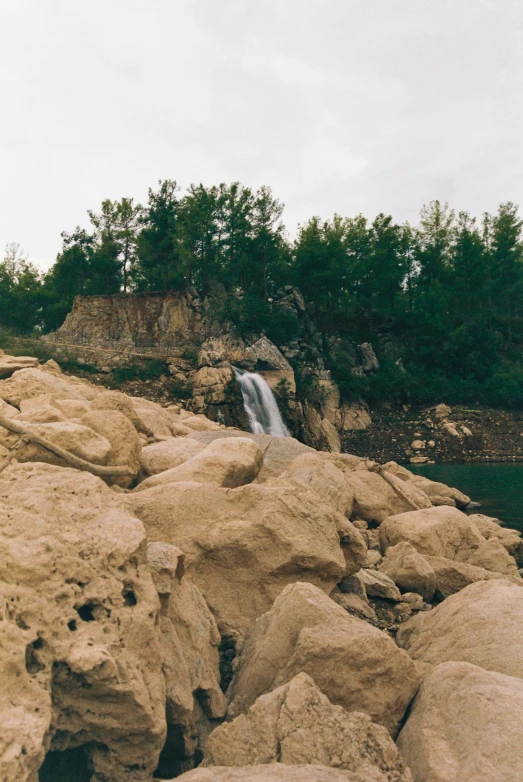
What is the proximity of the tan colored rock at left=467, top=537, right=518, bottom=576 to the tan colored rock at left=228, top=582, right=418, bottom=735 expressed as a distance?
4861 mm

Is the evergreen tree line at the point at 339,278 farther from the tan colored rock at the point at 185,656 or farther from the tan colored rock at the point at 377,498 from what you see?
the tan colored rock at the point at 185,656

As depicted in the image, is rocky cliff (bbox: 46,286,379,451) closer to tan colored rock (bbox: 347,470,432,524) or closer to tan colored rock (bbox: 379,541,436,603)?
tan colored rock (bbox: 347,470,432,524)

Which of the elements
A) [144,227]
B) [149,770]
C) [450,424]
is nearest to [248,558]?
[149,770]

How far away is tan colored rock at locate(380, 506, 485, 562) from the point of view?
7984 mm

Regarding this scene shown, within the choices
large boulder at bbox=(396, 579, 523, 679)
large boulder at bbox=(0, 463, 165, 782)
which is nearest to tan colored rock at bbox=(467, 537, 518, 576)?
large boulder at bbox=(396, 579, 523, 679)

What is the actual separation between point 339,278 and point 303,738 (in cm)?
4747

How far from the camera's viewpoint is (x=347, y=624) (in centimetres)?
355

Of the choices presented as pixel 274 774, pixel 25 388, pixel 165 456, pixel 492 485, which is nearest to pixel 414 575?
pixel 165 456

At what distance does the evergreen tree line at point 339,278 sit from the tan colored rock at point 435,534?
32.4 metres

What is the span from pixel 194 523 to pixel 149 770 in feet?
7.32

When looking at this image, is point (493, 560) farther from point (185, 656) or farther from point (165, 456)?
point (185, 656)

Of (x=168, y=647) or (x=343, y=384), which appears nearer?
(x=168, y=647)

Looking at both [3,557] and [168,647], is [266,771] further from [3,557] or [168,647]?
[3,557]

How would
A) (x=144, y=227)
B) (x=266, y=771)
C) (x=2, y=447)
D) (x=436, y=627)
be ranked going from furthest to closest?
(x=144, y=227) → (x=2, y=447) → (x=436, y=627) → (x=266, y=771)
